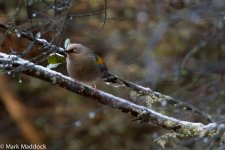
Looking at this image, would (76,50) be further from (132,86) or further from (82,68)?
(132,86)

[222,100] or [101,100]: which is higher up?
[101,100]

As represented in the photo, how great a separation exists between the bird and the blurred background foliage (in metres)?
0.23

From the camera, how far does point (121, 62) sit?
941cm

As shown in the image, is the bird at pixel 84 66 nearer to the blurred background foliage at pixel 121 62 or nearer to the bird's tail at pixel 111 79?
the bird's tail at pixel 111 79

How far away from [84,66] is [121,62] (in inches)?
164

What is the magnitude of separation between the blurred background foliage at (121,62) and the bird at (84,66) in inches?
9.1

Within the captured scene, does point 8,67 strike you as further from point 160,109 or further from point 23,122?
point 23,122

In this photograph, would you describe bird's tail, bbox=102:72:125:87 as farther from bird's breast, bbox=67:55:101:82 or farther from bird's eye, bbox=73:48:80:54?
bird's eye, bbox=73:48:80:54

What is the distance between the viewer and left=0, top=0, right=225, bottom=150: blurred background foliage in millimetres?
6531

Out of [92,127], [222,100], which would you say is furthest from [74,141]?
[222,100]

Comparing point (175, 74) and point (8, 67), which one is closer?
point (8, 67)

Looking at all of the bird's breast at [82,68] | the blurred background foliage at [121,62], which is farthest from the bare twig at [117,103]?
the blurred background foliage at [121,62]

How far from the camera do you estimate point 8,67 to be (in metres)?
4.75

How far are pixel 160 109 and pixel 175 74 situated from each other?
154 cm
